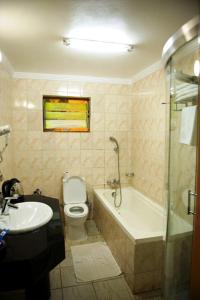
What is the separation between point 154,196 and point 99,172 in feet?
3.32

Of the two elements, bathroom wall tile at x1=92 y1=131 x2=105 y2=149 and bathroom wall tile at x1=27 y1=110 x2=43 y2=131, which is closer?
bathroom wall tile at x1=27 y1=110 x2=43 y2=131

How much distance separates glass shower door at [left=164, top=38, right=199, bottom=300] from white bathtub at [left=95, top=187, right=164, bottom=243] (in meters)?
0.42

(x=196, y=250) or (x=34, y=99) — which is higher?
(x=34, y=99)

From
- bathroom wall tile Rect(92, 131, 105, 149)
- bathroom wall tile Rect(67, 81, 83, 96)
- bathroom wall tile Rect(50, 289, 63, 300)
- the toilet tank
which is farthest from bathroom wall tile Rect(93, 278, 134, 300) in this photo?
bathroom wall tile Rect(67, 81, 83, 96)

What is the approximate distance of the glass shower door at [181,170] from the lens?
1.27 meters

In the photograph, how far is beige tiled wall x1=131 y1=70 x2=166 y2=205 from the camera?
2.68 metres

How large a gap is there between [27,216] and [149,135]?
1.92 metres

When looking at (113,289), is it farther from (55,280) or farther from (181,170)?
(181,170)

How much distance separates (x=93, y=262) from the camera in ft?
8.10

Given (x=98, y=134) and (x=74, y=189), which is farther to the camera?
(x=98, y=134)

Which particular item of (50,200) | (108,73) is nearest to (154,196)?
(50,200)

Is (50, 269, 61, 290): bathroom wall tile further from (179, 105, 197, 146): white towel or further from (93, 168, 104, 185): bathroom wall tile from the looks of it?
(179, 105, 197, 146): white towel

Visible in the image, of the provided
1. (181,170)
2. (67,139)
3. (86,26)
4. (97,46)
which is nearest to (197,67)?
(181,170)

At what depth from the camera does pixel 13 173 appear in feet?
10.4
